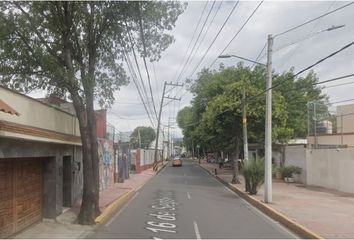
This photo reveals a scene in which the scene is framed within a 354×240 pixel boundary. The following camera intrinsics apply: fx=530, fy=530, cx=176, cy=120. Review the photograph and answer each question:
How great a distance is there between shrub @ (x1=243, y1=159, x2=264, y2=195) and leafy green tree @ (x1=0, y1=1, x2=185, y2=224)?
11.0 metres

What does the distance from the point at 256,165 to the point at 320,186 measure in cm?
747

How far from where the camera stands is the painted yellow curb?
56.2 feet

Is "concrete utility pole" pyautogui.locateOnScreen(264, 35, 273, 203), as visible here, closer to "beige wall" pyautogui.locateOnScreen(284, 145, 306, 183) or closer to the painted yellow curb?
the painted yellow curb

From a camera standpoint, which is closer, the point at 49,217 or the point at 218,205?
the point at 49,217

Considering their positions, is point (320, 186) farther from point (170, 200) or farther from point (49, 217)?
point (49, 217)

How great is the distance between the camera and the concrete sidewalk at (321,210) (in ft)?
48.3

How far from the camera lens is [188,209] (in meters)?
20.5

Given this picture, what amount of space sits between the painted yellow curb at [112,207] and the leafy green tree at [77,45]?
29cm

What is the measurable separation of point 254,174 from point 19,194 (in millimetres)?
15002

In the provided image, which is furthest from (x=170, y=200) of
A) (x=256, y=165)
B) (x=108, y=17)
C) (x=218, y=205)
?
(x=108, y=17)

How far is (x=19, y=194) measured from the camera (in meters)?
14.5

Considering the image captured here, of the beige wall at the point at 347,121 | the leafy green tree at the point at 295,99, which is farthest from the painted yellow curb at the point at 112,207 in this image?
the leafy green tree at the point at 295,99

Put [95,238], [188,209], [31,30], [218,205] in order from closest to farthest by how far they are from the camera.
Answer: [95,238], [31,30], [188,209], [218,205]

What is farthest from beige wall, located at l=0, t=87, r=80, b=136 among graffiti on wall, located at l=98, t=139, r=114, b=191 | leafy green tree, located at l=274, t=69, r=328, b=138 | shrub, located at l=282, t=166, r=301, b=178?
leafy green tree, located at l=274, t=69, r=328, b=138
